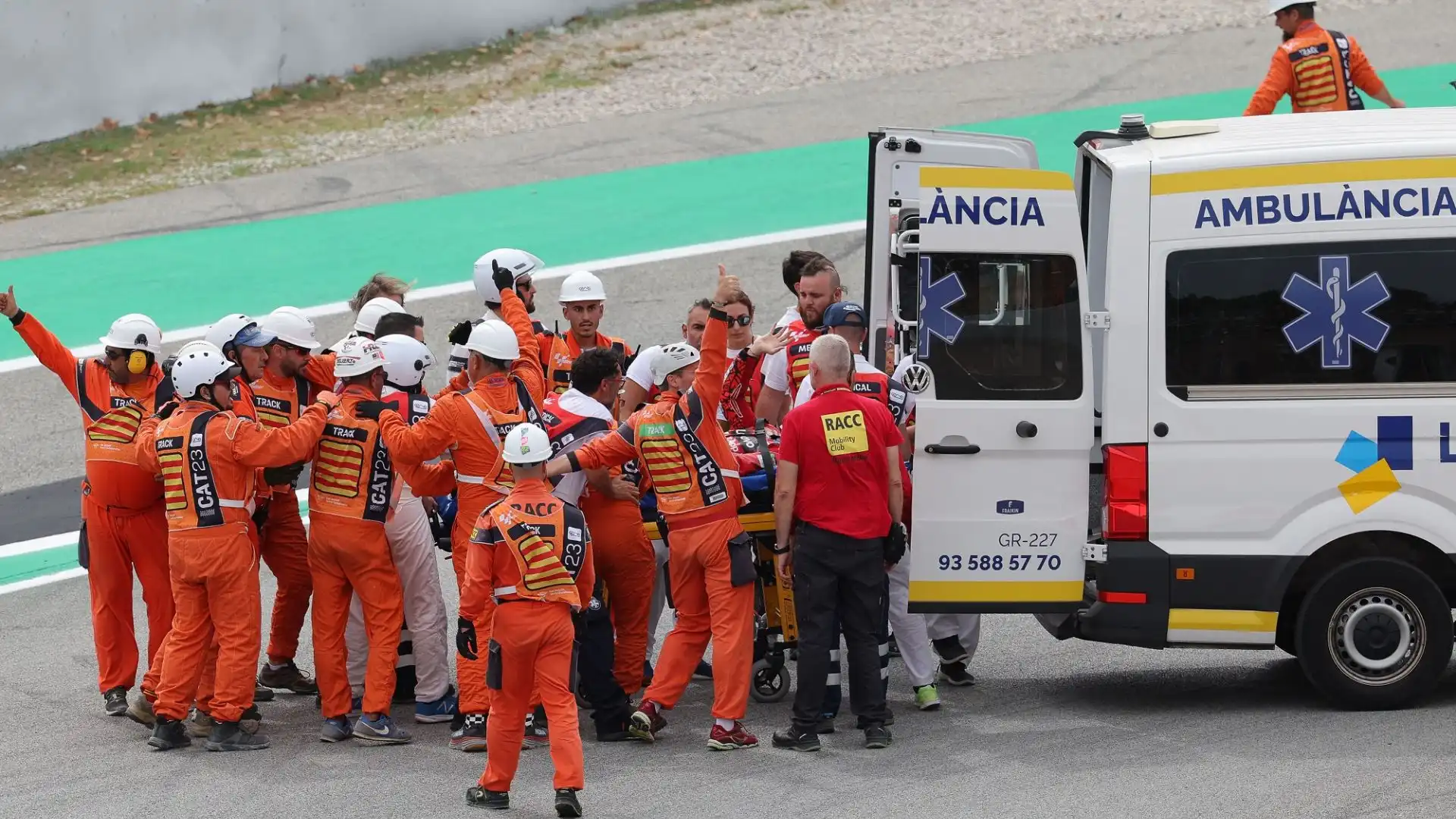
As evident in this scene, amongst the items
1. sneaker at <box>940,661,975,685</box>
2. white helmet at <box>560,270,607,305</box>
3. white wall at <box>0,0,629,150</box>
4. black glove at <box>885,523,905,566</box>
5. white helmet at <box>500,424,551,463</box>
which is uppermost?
white wall at <box>0,0,629,150</box>

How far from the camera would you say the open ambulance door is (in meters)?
7.77

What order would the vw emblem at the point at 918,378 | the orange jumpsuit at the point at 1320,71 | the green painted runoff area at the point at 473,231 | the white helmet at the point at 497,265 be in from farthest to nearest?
1. the green painted runoff area at the point at 473,231
2. the orange jumpsuit at the point at 1320,71
3. the white helmet at the point at 497,265
4. the vw emblem at the point at 918,378

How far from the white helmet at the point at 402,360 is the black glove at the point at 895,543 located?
7.95ft

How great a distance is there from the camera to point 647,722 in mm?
8148

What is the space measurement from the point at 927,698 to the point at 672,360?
81.2 inches

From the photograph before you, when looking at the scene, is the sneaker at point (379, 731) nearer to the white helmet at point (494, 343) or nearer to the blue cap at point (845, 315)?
the white helmet at point (494, 343)

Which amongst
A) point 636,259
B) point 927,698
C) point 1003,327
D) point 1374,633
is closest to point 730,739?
point 927,698

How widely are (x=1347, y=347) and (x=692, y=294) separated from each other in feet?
27.2

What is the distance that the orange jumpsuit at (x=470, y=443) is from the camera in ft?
26.9

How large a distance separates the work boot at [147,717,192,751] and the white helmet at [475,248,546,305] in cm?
280

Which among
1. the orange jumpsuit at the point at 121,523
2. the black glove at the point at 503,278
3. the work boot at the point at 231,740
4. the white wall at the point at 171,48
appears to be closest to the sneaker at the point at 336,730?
the work boot at the point at 231,740

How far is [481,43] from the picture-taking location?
814 inches

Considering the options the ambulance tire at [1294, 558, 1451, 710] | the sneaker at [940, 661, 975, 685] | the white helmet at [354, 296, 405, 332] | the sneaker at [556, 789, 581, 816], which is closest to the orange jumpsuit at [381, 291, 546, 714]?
the sneaker at [556, 789, 581, 816]

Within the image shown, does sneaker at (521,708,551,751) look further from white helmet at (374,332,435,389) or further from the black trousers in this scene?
white helmet at (374,332,435,389)
